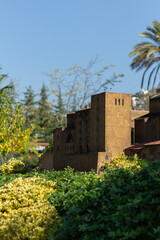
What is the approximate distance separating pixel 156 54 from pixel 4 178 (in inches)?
632

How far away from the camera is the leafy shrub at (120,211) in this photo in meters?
3.98

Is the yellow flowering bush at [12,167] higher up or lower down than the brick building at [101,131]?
lower down

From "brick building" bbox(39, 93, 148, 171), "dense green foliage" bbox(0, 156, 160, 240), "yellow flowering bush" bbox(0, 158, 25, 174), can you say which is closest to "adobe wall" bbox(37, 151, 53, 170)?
"yellow flowering bush" bbox(0, 158, 25, 174)

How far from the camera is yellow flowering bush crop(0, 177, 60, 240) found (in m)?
5.40

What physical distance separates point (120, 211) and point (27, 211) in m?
2.45

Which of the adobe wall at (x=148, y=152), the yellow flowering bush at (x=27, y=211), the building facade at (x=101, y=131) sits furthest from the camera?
the building facade at (x=101, y=131)

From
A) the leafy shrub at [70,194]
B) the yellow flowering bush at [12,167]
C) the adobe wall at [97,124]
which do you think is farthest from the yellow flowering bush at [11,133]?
the leafy shrub at [70,194]

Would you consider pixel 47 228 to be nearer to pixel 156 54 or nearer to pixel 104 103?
pixel 104 103

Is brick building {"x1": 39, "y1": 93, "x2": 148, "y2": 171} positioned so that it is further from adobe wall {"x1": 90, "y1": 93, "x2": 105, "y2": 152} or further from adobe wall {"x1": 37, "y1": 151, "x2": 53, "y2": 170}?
adobe wall {"x1": 37, "y1": 151, "x2": 53, "y2": 170}

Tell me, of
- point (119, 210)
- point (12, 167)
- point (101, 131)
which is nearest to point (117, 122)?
point (101, 131)

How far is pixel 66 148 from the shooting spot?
15.9 metres

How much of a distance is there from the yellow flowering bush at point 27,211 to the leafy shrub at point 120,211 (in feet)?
2.03

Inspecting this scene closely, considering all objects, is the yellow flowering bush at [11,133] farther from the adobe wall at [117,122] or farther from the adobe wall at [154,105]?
the adobe wall at [154,105]

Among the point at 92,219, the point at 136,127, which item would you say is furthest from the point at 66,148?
the point at 92,219
